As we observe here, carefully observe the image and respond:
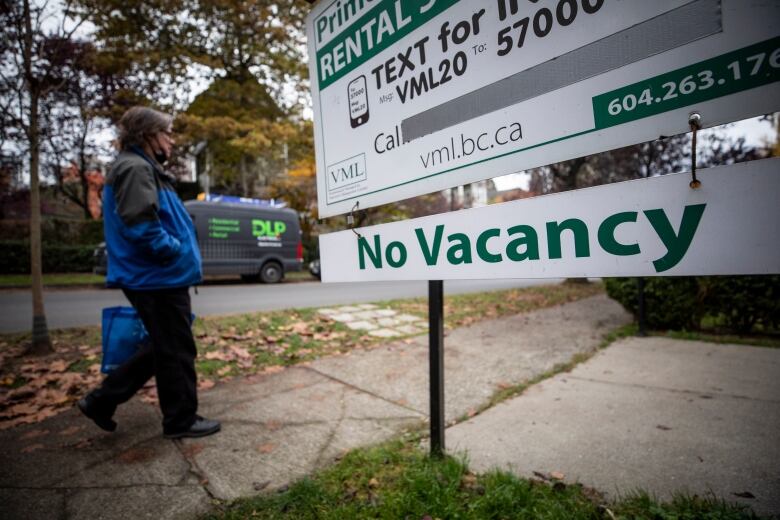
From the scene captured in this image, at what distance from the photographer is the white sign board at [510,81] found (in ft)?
3.23

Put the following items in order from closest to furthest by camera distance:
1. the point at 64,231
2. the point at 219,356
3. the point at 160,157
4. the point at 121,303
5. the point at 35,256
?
the point at 160,157 < the point at 219,356 < the point at 35,256 < the point at 121,303 < the point at 64,231

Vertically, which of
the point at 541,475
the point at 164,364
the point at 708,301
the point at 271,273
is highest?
the point at 271,273

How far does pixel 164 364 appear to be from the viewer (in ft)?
7.55

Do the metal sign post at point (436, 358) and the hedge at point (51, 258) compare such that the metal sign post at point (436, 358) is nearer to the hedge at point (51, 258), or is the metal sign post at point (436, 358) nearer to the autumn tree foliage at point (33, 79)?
the autumn tree foliage at point (33, 79)

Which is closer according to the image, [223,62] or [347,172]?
[347,172]

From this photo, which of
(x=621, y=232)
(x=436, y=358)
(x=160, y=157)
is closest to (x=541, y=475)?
(x=436, y=358)

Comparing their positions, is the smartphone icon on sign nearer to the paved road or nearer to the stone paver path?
the stone paver path

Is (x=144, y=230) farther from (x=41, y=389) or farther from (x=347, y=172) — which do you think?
(x=41, y=389)

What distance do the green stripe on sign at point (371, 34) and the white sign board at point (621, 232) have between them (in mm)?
830

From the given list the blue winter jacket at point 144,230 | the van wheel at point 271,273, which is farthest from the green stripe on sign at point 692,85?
the van wheel at point 271,273

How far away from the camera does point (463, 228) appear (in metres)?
1.48

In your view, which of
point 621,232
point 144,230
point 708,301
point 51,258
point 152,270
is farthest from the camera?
point 51,258

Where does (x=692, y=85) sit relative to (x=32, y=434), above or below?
above

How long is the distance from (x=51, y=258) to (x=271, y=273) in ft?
28.9
